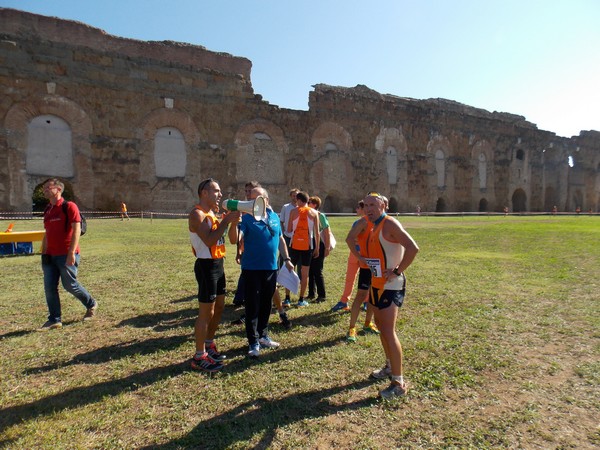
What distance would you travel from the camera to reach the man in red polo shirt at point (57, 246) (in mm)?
4543

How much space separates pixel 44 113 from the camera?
20469 mm

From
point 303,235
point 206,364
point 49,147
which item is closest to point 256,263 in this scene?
point 206,364

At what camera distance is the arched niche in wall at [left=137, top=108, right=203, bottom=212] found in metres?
23.0

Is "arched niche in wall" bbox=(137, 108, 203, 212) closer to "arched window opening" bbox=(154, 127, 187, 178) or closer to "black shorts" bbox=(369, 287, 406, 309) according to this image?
"arched window opening" bbox=(154, 127, 187, 178)

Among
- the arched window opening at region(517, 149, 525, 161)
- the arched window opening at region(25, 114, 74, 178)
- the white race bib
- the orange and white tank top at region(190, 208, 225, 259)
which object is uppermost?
the arched window opening at region(517, 149, 525, 161)

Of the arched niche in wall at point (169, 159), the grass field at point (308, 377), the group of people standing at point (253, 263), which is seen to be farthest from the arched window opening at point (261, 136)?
the group of people standing at point (253, 263)

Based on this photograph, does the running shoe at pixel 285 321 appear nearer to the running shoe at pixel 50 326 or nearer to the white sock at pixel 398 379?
the white sock at pixel 398 379

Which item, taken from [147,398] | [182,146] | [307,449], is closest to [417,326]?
[307,449]

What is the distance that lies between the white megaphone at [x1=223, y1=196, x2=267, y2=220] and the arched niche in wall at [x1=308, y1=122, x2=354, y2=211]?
25.2 meters

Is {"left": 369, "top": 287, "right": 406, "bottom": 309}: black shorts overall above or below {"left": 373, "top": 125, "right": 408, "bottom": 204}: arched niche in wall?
below

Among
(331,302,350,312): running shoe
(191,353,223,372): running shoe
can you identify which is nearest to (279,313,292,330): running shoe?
(331,302,350,312): running shoe

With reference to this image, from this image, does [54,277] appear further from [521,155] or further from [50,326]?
[521,155]

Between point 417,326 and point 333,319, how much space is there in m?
1.05

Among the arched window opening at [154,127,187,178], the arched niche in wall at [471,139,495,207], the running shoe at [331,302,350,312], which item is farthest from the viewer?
the arched niche in wall at [471,139,495,207]
